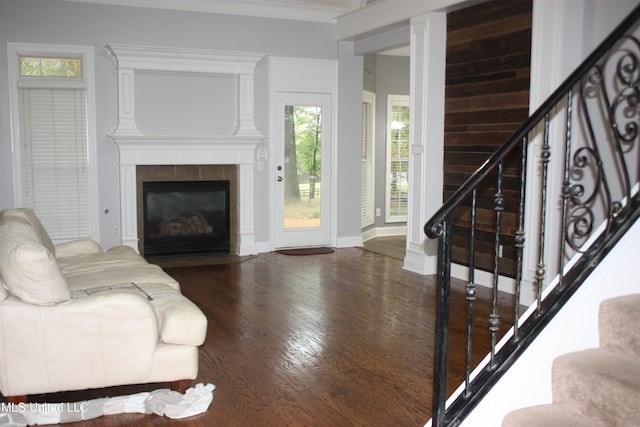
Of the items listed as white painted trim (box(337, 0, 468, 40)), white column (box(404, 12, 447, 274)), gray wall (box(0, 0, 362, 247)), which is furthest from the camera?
gray wall (box(0, 0, 362, 247))

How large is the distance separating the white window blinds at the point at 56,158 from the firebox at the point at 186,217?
74cm

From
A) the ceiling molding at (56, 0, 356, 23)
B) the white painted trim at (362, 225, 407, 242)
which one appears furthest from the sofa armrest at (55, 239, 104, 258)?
the white painted trim at (362, 225, 407, 242)

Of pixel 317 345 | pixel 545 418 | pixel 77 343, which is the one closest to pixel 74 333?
pixel 77 343

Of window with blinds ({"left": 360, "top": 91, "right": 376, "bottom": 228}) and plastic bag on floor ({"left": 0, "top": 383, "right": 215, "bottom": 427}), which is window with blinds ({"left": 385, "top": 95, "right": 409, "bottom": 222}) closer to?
window with blinds ({"left": 360, "top": 91, "right": 376, "bottom": 228})

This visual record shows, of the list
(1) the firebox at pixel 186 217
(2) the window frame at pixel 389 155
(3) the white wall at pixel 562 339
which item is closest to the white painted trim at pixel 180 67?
(1) the firebox at pixel 186 217

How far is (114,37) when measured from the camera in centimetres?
718

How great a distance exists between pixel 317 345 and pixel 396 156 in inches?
234

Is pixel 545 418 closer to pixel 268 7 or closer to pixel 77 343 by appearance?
pixel 77 343

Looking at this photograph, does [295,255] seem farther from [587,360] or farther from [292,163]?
[587,360]

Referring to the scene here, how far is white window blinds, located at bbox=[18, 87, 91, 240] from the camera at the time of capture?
7.00 m

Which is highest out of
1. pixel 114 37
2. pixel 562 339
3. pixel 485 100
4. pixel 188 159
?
pixel 114 37

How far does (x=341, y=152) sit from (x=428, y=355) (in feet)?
15.1

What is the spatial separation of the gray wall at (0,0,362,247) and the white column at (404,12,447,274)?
1.87 meters

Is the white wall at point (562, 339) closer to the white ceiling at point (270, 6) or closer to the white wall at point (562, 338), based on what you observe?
the white wall at point (562, 338)
